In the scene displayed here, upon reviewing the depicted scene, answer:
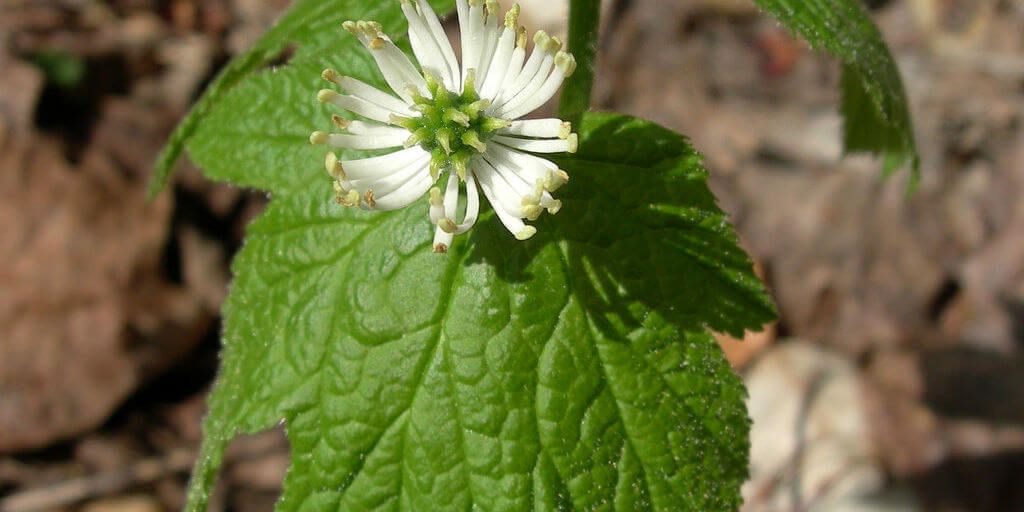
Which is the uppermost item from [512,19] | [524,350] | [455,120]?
[512,19]

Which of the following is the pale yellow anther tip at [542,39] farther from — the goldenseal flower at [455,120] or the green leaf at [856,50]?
the green leaf at [856,50]

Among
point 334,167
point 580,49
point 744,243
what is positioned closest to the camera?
point 334,167

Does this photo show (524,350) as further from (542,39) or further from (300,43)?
(300,43)

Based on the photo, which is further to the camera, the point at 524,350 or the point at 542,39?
the point at 524,350

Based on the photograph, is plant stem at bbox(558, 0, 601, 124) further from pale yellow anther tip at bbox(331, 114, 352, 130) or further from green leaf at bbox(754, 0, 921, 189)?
pale yellow anther tip at bbox(331, 114, 352, 130)

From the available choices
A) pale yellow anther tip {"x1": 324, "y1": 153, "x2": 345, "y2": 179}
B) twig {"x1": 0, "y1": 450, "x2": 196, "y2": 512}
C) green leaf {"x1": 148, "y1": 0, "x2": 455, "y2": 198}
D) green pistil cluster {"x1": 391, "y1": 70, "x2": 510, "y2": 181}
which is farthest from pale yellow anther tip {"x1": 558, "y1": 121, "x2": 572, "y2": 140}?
twig {"x1": 0, "y1": 450, "x2": 196, "y2": 512}

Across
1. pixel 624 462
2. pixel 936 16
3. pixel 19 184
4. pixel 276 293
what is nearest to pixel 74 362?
pixel 19 184

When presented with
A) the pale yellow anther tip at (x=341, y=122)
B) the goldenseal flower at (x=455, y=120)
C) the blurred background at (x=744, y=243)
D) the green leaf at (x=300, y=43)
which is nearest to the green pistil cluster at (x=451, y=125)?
the goldenseal flower at (x=455, y=120)

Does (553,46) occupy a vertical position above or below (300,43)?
below

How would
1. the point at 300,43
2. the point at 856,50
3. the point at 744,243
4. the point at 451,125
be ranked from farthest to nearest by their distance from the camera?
1. the point at 744,243
2. the point at 300,43
3. the point at 856,50
4. the point at 451,125

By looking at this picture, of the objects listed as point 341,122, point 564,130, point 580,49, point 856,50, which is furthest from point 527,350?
point 856,50
